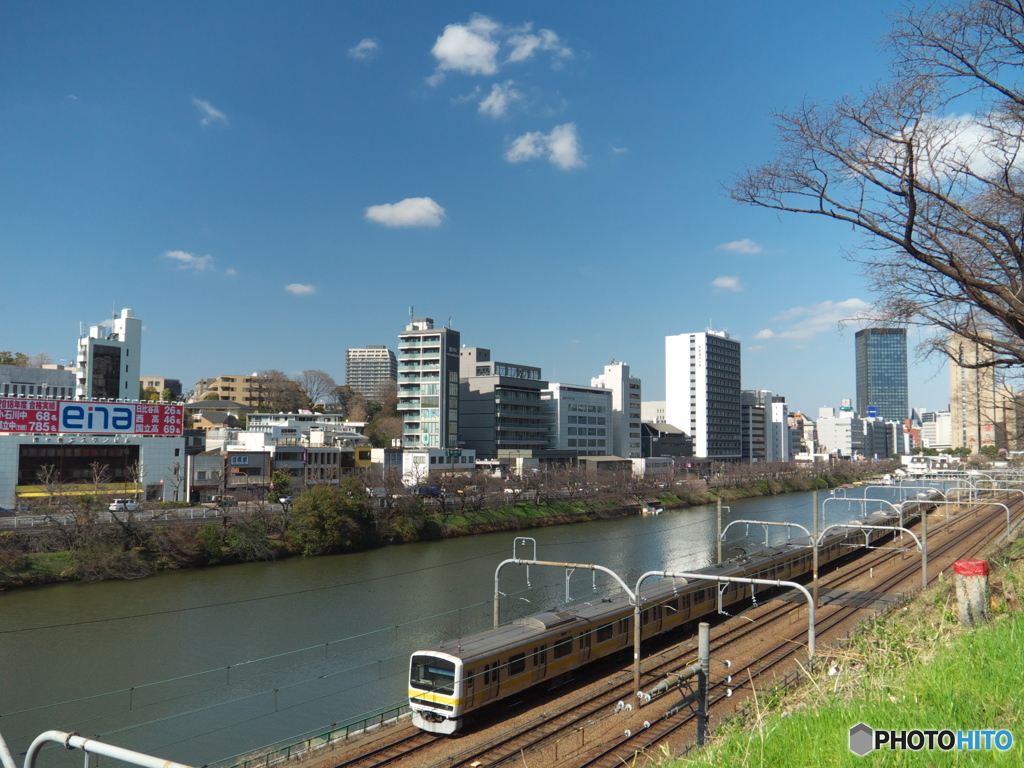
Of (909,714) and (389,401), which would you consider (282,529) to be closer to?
(909,714)

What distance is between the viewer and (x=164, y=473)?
32.8 m

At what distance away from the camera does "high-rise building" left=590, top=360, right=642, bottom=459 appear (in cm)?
6469

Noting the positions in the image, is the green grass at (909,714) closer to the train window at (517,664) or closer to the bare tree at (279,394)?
the train window at (517,664)

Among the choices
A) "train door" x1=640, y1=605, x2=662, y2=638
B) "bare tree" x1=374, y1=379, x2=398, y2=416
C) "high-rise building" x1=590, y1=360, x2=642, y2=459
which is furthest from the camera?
"bare tree" x1=374, y1=379, x2=398, y2=416

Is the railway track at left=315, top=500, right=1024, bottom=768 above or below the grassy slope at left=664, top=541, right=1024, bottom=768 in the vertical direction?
below

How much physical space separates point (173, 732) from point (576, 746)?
6660mm

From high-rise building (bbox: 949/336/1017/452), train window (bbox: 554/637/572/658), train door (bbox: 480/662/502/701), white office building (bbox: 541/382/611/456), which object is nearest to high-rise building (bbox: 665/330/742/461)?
white office building (bbox: 541/382/611/456)

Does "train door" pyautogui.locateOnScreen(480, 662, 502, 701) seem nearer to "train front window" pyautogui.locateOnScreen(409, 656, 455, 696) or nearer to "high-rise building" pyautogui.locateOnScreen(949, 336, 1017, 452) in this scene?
"train front window" pyautogui.locateOnScreen(409, 656, 455, 696)

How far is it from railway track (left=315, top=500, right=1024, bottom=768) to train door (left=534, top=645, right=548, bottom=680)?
491 mm

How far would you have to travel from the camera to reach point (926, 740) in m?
3.28

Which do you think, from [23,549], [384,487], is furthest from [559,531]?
[23,549]

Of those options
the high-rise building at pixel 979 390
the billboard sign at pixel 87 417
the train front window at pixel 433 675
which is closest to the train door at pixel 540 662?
the train front window at pixel 433 675

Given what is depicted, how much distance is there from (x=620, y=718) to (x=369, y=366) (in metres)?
99.9

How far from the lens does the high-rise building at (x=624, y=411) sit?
212ft
